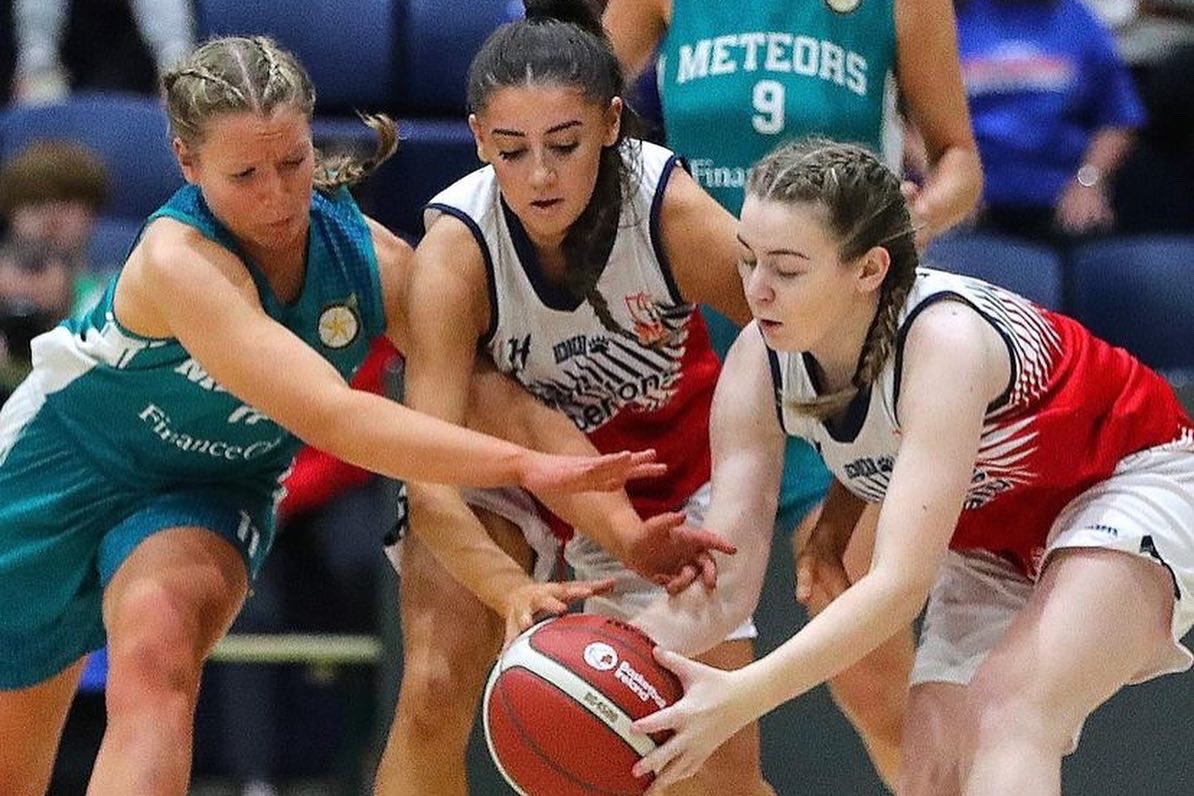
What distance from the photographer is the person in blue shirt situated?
6816 mm

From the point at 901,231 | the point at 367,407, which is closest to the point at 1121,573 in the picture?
the point at 901,231

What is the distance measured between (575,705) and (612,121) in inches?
41.0

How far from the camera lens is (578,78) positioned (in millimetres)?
3779

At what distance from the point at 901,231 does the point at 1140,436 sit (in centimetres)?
57

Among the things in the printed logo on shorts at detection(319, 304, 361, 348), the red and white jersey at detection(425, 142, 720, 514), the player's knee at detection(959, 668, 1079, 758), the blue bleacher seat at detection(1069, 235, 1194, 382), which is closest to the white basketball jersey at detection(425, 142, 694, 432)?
the red and white jersey at detection(425, 142, 720, 514)

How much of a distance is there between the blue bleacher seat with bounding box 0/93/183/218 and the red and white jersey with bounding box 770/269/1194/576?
10.9ft

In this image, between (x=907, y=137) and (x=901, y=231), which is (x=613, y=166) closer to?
(x=901, y=231)

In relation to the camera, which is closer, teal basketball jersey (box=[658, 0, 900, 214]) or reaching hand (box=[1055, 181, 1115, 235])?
teal basketball jersey (box=[658, 0, 900, 214])

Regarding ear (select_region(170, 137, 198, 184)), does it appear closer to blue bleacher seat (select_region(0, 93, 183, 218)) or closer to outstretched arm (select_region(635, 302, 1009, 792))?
outstretched arm (select_region(635, 302, 1009, 792))

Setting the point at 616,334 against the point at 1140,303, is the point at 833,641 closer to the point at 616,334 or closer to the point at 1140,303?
the point at 616,334

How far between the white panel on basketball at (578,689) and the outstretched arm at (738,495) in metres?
0.32

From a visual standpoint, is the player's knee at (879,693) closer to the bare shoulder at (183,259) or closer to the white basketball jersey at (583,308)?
the white basketball jersey at (583,308)

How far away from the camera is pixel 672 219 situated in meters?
3.95

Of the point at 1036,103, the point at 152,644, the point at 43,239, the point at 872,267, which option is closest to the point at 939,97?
the point at 872,267
